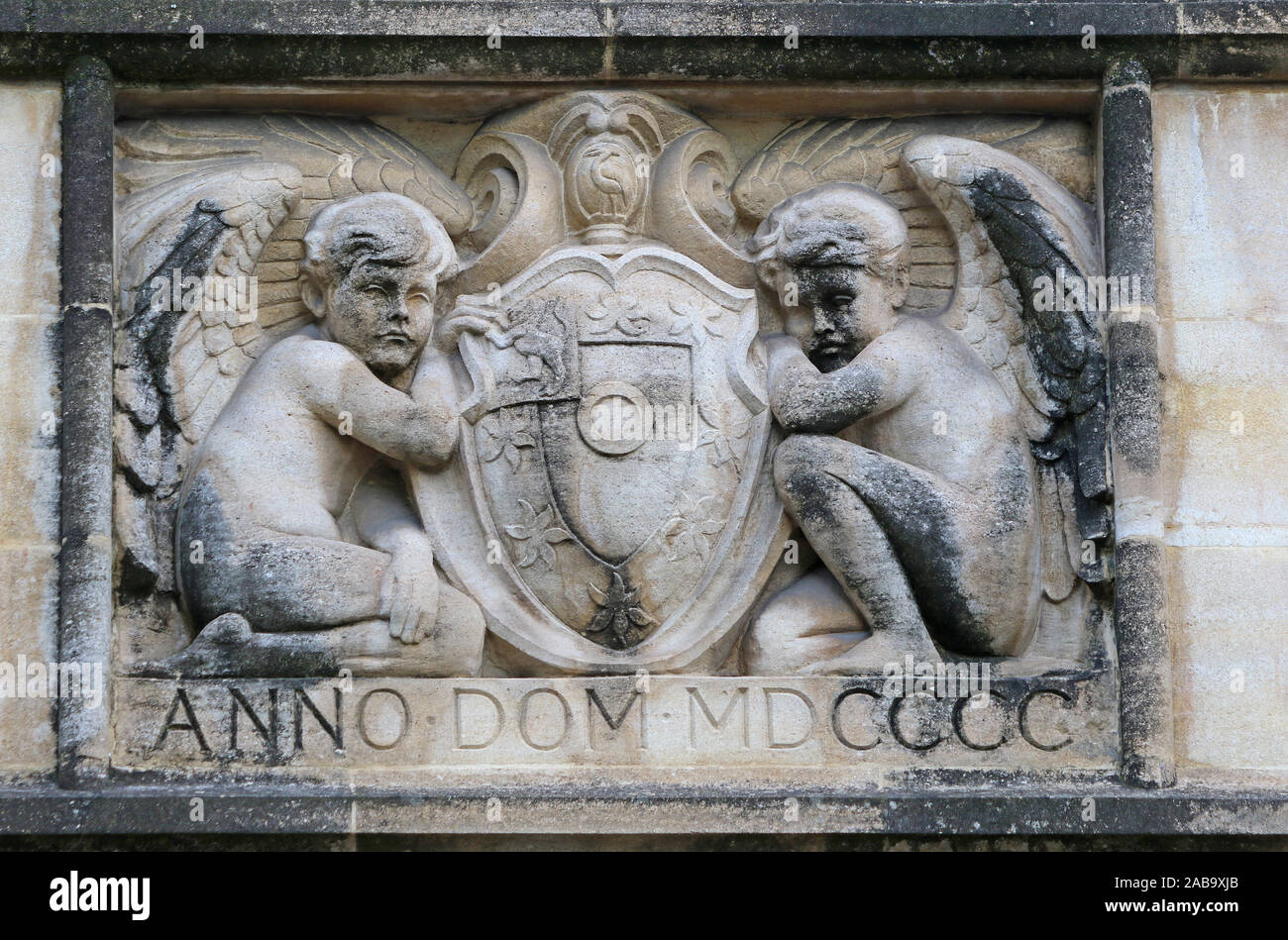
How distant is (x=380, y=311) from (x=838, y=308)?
5.53 ft

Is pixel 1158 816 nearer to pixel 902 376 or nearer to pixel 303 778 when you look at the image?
pixel 902 376

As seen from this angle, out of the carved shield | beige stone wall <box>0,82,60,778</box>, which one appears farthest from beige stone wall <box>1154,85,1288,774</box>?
beige stone wall <box>0,82,60,778</box>

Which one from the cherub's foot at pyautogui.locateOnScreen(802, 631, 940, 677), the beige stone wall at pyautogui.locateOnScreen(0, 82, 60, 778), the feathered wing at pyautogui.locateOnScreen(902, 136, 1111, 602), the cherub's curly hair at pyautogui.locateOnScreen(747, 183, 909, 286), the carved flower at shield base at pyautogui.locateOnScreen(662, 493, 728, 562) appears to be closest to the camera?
the beige stone wall at pyautogui.locateOnScreen(0, 82, 60, 778)

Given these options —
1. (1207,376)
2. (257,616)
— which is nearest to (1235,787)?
(1207,376)

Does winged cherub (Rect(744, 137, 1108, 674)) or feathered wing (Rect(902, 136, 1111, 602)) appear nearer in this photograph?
winged cherub (Rect(744, 137, 1108, 674))

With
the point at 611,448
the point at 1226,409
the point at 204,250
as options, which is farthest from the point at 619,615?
the point at 1226,409

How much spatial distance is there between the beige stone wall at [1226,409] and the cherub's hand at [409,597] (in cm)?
265

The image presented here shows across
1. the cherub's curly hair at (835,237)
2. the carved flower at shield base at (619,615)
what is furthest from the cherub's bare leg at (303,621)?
the cherub's curly hair at (835,237)

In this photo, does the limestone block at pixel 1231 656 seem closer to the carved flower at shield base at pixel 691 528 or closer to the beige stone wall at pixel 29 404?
the carved flower at shield base at pixel 691 528

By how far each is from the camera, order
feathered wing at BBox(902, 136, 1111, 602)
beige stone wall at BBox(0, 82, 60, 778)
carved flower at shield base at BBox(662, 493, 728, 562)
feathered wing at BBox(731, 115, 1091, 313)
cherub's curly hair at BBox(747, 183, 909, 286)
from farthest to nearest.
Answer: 1. feathered wing at BBox(731, 115, 1091, 313)
2. cherub's curly hair at BBox(747, 183, 909, 286)
3. feathered wing at BBox(902, 136, 1111, 602)
4. carved flower at shield base at BBox(662, 493, 728, 562)
5. beige stone wall at BBox(0, 82, 60, 778)

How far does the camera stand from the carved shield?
29.0 feet

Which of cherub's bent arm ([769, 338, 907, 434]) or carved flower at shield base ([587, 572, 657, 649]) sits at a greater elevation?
cherub's bent arm ([769, 338, 907, 434])

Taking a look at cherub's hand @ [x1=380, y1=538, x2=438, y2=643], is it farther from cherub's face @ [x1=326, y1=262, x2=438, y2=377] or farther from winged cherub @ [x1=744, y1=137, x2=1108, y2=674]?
winged cherub @ [x1=744, y1=137, x2=1108, y2=674]

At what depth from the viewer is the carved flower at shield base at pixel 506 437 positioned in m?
8.92
